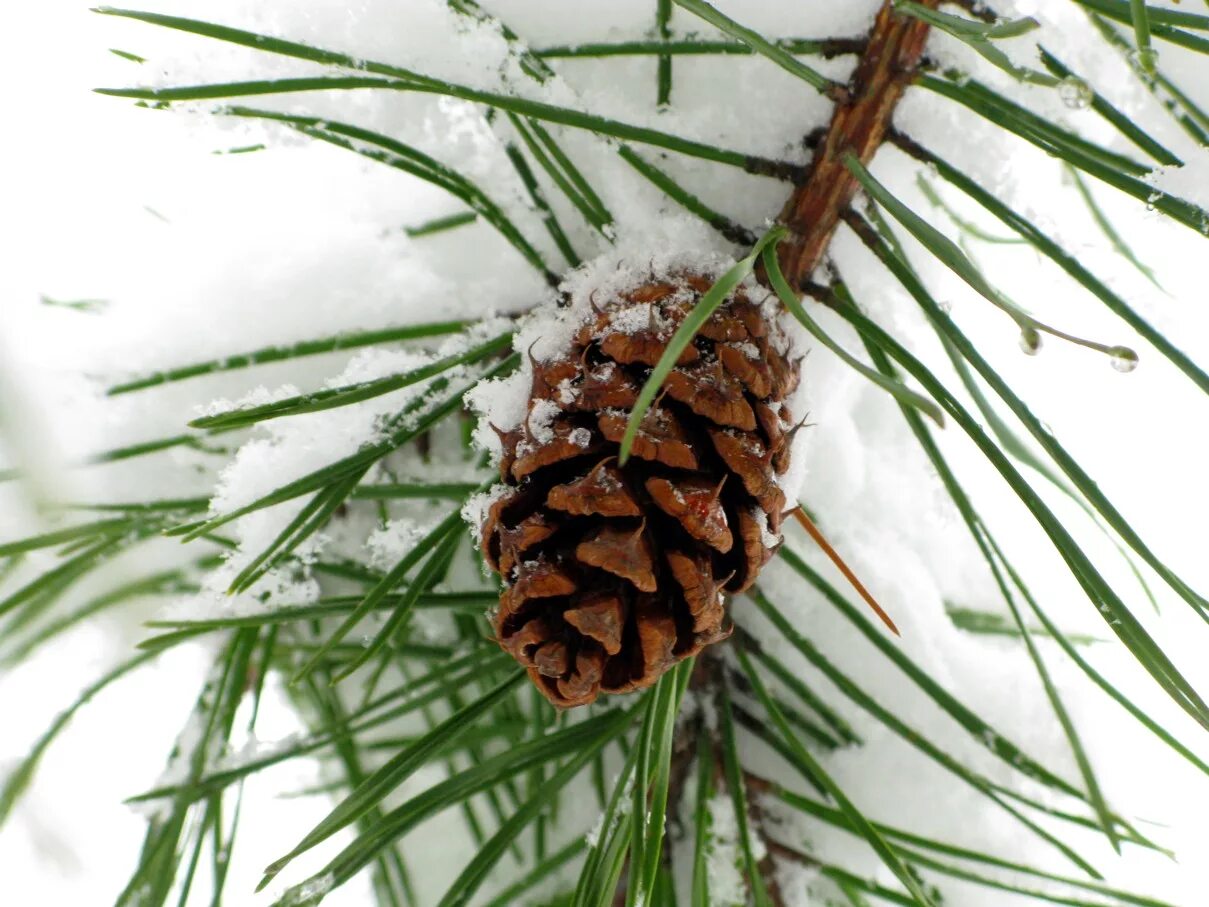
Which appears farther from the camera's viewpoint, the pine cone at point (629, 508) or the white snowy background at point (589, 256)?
the white snowy background at point (589, 256)

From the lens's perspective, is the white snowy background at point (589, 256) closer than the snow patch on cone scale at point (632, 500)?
No

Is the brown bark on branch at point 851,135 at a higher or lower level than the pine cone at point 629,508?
higher

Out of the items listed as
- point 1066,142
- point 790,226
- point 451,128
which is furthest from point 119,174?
point 1066,142

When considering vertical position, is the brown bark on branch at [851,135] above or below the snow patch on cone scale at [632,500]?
above

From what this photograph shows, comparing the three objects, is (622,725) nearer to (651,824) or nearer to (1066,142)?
(651,824)

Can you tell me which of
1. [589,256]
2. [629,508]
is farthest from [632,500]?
[589,256]
